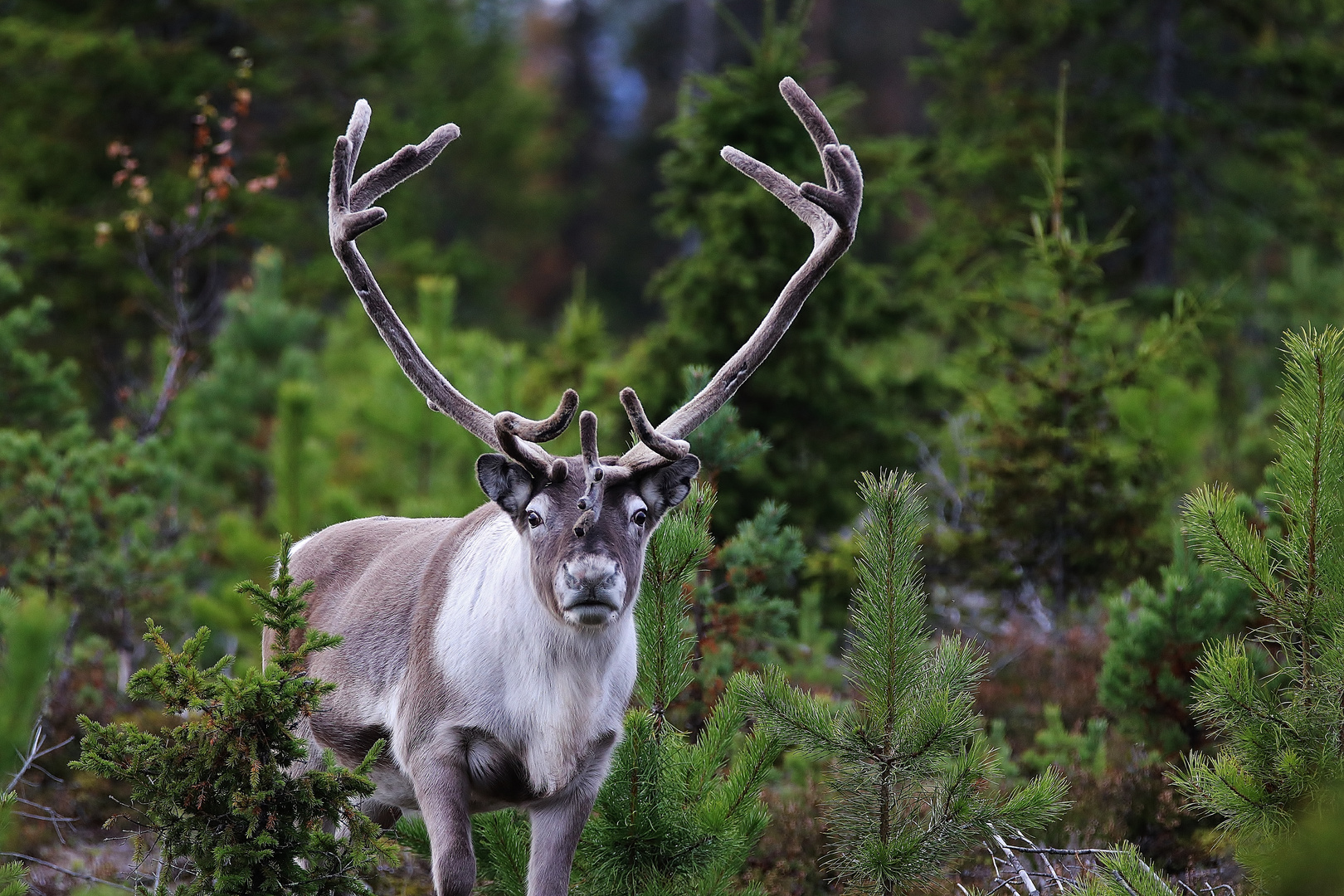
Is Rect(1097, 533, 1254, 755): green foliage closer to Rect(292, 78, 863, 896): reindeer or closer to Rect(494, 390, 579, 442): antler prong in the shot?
Rect(292, 78, 863, 896): reindeer

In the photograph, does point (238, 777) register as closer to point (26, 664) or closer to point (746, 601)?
point (26, 664)

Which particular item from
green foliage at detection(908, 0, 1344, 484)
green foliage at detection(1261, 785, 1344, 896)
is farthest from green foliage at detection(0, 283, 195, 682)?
green foliage at detection(908, 0, 1344, 484)

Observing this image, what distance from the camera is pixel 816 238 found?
210 inches

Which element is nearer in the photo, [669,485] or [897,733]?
[897,733]

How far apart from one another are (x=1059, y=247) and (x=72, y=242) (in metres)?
10.5

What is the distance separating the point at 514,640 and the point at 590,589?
1.64ft

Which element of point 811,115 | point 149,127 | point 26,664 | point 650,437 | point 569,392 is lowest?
point 149,127

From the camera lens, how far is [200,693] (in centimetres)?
348

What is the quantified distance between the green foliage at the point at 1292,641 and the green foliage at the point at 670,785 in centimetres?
141

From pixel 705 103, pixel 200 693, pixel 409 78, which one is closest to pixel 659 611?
pixel 200 693

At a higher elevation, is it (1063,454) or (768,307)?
(768,307)

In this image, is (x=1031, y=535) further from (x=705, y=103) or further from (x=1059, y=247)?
(x=705, y=103)

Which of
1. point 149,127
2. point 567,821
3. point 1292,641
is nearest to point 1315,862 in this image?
point 1292,641

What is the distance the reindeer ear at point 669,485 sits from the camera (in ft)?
14.0
